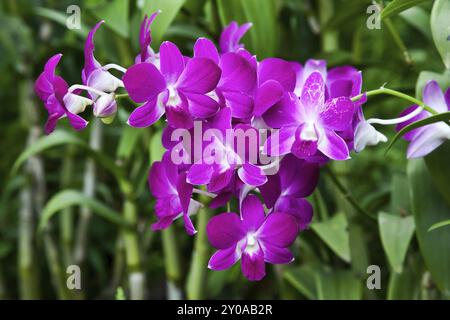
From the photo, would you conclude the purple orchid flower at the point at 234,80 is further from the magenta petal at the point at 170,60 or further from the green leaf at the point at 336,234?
the green leaf at the point at 336,234

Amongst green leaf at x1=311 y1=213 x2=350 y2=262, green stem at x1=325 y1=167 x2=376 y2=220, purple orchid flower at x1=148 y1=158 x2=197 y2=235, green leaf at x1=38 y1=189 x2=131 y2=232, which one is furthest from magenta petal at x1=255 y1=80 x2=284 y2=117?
green leaf at x1=38 y1=189 x2=131 y2=232

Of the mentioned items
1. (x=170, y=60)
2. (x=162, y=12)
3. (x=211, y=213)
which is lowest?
(x=211, y=213)

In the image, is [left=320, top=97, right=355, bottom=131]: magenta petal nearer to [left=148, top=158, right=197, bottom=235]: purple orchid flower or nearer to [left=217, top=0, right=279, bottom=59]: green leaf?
[left=148, top=158, right=197, bottom=235]: purple orchid flower

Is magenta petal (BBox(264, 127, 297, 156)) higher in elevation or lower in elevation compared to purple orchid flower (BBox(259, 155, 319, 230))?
higher

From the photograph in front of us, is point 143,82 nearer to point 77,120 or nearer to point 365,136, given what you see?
point 77,120

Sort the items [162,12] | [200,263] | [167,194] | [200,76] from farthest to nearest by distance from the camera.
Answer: [200,263]
[162,12]
[167,194]
[200,76]

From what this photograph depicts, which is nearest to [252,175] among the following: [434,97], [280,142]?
[280,142]

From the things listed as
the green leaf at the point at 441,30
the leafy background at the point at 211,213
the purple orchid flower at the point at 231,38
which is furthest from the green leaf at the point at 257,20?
the green leaf at the point at 441,30
